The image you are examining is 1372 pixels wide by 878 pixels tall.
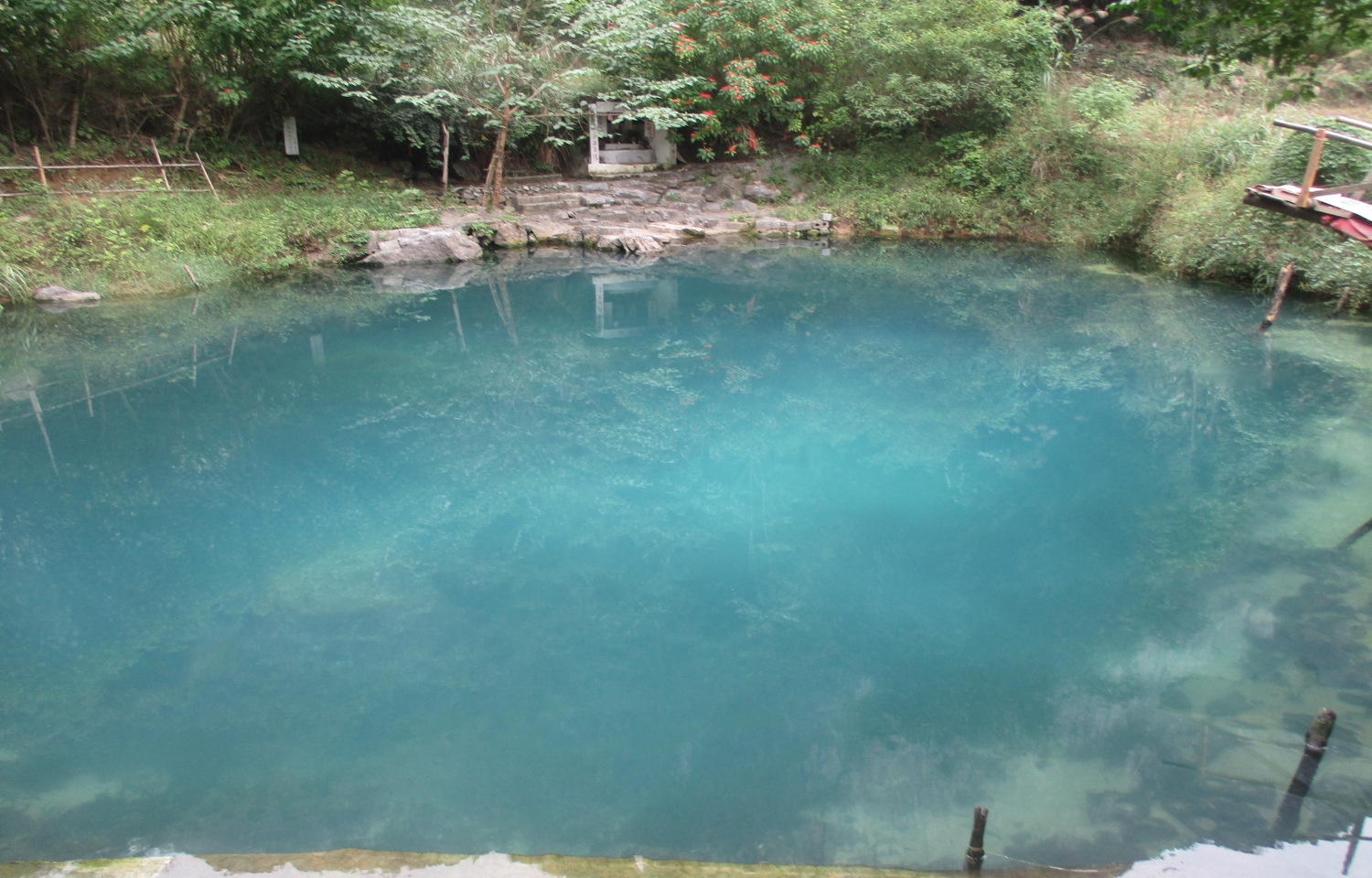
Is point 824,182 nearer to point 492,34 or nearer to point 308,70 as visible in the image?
point 492,34

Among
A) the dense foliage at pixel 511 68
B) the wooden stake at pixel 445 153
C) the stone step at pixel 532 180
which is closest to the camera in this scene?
the dense foliage at pixel 511 68

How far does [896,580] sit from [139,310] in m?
9.12

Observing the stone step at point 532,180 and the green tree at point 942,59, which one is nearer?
the green tree at point 942,59

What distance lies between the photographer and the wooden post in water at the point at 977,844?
2.53m

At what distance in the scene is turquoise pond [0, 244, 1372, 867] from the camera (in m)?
3.02

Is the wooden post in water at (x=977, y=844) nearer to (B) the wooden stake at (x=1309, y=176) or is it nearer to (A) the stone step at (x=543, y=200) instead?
(B) the wooden stake at (x=1309, y=176)

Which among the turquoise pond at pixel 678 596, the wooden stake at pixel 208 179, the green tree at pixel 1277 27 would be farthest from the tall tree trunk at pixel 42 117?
the green tree at pixel 1277 27

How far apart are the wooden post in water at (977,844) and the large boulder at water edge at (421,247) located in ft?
37.4

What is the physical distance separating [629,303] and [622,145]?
7.43m

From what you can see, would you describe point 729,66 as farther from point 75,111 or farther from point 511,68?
point 75,111

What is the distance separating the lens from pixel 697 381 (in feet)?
25.3

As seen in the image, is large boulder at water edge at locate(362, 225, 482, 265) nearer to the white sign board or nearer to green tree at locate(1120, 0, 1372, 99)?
the white sign board

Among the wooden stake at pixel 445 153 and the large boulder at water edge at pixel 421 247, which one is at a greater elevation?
the wooden stake at pixel 445 153

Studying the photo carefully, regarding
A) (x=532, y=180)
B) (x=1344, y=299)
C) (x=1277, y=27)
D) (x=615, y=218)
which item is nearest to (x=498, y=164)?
(x=532, y=180)
